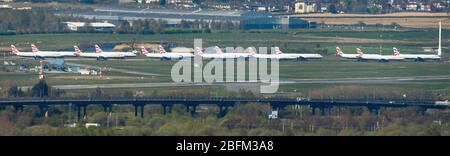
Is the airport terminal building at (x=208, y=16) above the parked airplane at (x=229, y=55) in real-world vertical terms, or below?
above

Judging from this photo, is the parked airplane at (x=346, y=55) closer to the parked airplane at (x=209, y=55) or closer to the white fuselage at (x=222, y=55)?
the white fuselage at (x=222, y=55)

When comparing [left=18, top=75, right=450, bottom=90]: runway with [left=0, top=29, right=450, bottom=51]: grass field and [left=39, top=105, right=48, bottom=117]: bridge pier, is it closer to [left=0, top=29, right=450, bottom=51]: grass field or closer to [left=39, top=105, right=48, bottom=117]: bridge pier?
[left=39, top=105, right=48, bottom=117]: bridge pier

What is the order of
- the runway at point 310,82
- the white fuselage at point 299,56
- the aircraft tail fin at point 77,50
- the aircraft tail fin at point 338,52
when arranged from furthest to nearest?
the aircraft tail fin at point 338,52 → the aircraft tail fin at point 77,50 → the white fuselage at point 299,56 → the runway at point 310,82

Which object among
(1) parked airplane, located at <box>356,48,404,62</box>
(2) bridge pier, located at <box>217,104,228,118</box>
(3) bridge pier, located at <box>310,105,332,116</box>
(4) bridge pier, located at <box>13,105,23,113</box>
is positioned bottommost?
(1) parked airplane, located at <box>356,48,404,62</box>

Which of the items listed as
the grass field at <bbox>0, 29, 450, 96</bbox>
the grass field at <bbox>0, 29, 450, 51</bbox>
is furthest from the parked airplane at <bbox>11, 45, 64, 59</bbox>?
the grass field at <bbox>0, 29, 450, 51</bbox>

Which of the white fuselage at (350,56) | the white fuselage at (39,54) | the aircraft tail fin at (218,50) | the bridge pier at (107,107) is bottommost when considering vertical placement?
the white fuselage at (350,56)

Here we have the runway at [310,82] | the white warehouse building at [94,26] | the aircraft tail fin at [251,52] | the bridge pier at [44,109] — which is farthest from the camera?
the white warehouse building at [94,26]

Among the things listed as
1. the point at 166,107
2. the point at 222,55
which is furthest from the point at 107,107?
the point at 222,55

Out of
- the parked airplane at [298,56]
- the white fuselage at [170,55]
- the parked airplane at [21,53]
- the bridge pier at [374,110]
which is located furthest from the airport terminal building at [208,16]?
the bridge pier at [374,110]
